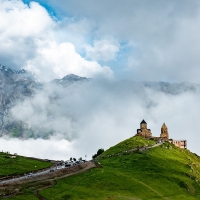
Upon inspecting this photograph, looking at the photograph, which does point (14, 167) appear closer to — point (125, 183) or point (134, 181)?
point (125, 183)

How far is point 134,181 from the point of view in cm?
14225

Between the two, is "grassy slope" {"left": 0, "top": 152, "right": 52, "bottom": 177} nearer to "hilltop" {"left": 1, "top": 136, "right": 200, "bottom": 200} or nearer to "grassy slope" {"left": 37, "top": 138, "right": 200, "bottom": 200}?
"hilltop" {"left": 1, "top": 136, "right": 200, "bottom": 200}

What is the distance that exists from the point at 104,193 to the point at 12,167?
6410 centimetres

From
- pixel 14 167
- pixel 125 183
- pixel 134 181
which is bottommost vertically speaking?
pixel 125 183

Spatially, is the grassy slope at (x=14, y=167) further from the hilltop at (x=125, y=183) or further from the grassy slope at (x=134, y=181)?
the grassy slope at (x=134, y=181)

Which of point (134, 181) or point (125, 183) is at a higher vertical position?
point (134, 181)

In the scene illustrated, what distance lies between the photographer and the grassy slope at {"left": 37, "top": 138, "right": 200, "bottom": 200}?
406 ft

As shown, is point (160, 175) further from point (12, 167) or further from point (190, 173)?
point (12, 167)

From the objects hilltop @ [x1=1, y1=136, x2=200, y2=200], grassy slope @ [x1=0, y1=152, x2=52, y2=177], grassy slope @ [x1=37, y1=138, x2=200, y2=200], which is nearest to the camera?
hilltop @ [x1=1, y1=136, x2=200, y2=200]

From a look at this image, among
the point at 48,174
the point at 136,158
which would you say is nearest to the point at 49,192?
the point at 48,174

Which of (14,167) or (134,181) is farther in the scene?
(14,167)

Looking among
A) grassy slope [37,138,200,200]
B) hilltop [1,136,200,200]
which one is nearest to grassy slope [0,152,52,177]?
hilltop [1,136,200,200]

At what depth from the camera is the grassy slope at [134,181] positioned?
406 feet

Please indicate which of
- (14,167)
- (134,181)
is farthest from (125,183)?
(14,167)
